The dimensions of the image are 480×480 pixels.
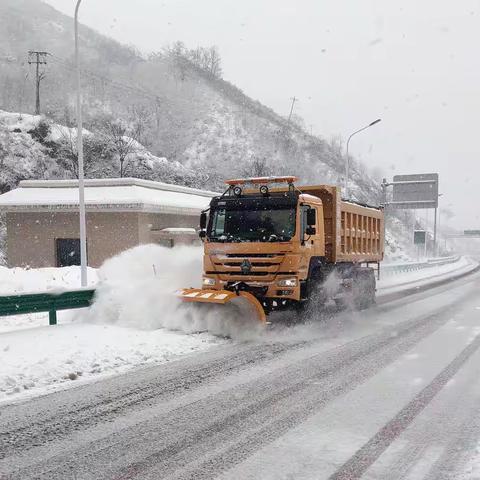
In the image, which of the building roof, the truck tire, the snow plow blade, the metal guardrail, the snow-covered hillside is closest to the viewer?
Answer: the snow plow blade

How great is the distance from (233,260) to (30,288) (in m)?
10.7

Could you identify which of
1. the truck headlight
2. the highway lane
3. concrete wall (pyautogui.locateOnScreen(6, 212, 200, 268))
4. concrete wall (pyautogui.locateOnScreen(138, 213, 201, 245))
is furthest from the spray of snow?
concrete wall (pyautogui.locateOnScreen(6, 212, 200, 268))

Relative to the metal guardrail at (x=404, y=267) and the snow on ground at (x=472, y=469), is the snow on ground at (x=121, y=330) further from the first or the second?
the metal guardrail at (x=404, y=267)

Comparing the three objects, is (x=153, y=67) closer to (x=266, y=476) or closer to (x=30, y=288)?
(x=30, y=288)

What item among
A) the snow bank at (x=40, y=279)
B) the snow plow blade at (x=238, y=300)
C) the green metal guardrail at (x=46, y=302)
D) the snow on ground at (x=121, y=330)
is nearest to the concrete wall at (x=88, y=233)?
the snow bank at (x=40, y=279)

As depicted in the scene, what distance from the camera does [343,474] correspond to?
4078 mm

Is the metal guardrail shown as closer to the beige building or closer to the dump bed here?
the beige building

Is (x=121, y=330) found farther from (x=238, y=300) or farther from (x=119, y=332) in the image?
(x=238, y=300)

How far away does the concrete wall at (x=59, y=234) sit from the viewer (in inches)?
993

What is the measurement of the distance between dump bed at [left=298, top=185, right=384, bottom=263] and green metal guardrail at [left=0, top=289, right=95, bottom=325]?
221 inches

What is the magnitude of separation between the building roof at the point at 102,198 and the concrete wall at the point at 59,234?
556mm

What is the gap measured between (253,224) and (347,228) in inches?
149

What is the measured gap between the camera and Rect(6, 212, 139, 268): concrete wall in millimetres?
25219

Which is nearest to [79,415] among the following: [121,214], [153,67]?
[121,214]
